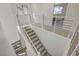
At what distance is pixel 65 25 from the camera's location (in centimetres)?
109

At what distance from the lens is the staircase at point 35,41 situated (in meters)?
1.11

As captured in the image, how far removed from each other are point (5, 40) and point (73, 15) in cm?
80

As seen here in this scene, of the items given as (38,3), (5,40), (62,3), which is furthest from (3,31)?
(62,3)

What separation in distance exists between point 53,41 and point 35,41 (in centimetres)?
22

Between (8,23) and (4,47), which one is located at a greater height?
(8,23)

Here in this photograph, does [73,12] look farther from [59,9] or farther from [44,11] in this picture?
[44,11]

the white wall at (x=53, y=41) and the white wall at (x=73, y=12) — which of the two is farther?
the white wall at (x=53, y=41)

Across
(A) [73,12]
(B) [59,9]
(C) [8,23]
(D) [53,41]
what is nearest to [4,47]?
(C) [8,23]

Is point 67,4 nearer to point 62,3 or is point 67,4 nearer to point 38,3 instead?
point 62,3

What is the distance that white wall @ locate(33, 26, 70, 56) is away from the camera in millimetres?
1121

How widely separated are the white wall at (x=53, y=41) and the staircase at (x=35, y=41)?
0.04m

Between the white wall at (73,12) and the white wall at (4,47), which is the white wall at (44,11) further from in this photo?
the white wall at (4,47)

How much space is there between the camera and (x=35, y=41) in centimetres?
115

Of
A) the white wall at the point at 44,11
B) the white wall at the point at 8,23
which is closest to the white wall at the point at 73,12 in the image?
the white wall at the point at 44,11
